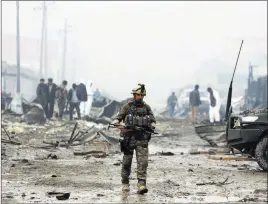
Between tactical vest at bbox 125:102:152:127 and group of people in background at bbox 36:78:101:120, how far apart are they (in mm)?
15142

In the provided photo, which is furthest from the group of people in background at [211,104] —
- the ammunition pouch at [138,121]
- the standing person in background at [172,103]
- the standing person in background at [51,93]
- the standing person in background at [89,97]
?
the ammunition pouch at [138,121]

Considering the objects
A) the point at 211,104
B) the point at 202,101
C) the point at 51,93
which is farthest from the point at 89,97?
the point at 202,101

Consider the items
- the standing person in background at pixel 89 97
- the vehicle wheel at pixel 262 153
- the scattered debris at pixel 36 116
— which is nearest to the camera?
the vehicle wheel at pixel 262 153

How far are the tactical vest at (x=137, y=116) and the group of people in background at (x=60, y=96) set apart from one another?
15.1m

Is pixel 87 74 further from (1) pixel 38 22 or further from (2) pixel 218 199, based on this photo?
(2) pixel 218 199

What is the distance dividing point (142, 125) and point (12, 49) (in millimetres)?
79649

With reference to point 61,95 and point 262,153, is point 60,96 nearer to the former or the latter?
point 61,95

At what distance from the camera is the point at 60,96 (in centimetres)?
2392

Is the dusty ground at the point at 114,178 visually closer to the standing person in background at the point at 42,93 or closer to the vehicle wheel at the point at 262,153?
the vehicle wheel at the point at 262,153

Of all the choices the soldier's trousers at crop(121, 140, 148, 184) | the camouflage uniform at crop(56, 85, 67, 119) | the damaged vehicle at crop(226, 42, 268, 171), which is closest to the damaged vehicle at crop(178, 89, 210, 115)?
the camouflage uniform at crop(56, 85, 67, 119)

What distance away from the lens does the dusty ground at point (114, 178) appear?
7250 millimetres

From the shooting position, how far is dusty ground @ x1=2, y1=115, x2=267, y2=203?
7250 millimetres

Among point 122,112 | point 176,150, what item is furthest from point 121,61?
point 122,112

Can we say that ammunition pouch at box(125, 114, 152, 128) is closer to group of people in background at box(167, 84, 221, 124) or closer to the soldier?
the soldier
